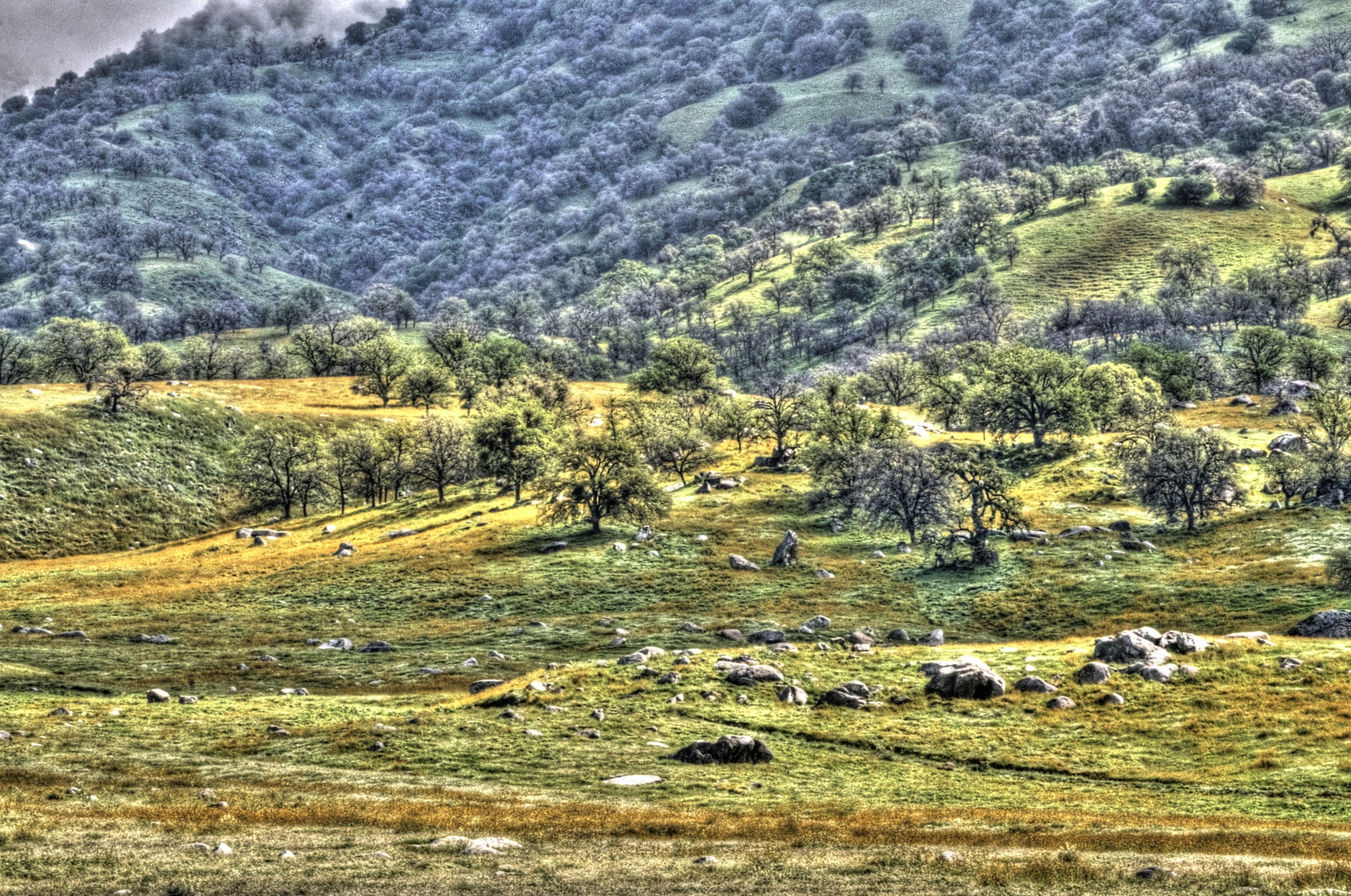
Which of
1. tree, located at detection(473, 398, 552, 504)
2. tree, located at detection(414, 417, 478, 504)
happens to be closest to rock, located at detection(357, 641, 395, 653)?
tree, located at detection(473, 398, 552, 504)

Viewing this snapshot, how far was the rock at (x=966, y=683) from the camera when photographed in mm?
43312

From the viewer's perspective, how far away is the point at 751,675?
45.2 metres

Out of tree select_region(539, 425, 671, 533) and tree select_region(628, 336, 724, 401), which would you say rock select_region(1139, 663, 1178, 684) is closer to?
tree select_region(539, 425, 671, 533)

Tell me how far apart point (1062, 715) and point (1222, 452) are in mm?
50203

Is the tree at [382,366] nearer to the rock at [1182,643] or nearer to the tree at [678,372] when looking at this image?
the tree at [678,372]

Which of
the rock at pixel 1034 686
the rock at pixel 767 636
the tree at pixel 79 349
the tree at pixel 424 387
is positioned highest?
the tree at pixel 79 349

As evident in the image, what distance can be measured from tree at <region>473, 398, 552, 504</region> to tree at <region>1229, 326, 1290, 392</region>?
111 metres

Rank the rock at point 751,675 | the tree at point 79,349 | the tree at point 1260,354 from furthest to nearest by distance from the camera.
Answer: the tree at point 1260,354 → the tree at point 79,349 → the rock at point 751,675

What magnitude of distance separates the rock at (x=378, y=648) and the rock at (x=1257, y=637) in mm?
48311

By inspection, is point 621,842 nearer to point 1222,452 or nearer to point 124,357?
point 1222,452

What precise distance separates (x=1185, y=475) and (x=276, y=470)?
96.6 meters

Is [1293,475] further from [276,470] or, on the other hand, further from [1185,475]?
[276,470]

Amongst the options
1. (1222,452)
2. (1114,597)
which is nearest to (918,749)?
(1114,597)

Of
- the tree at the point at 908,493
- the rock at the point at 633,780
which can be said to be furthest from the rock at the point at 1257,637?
the rock at the point at 633,780
